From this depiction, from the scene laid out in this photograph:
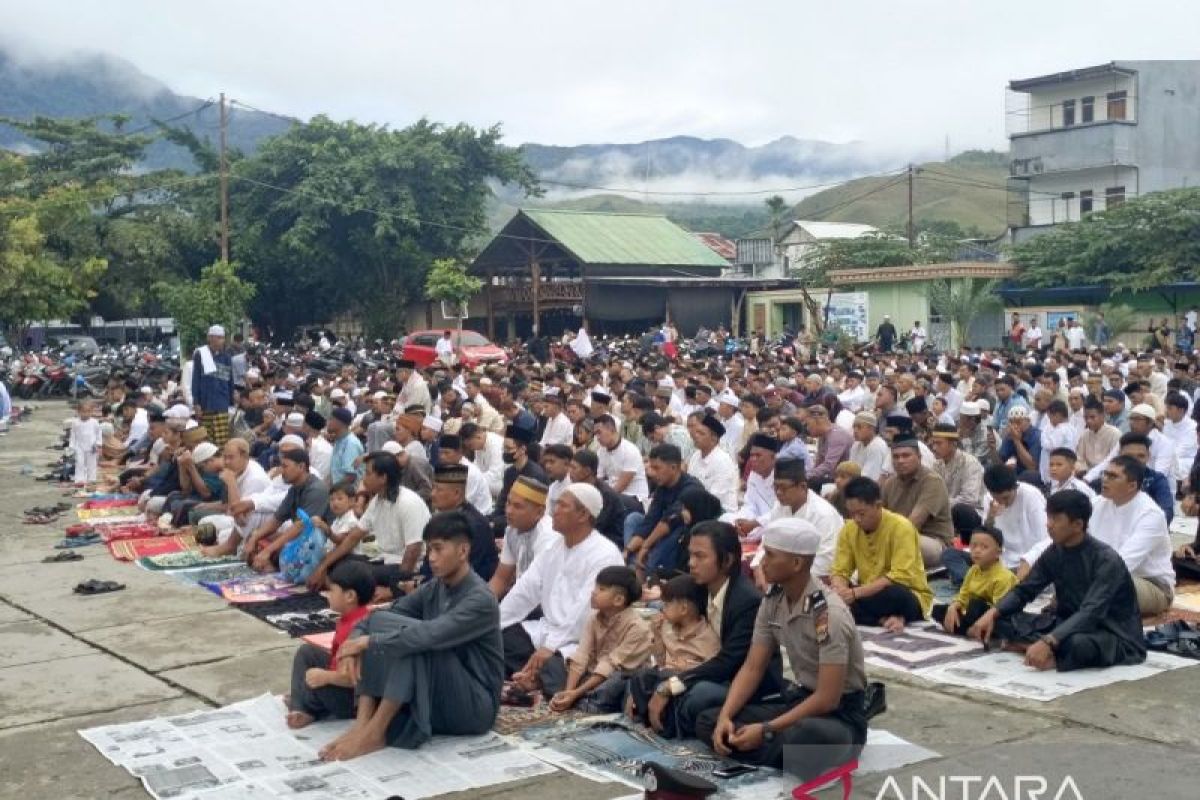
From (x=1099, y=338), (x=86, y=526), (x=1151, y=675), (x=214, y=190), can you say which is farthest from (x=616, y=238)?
(x=1151, y=675)

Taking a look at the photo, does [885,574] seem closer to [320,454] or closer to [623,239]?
[320,454]

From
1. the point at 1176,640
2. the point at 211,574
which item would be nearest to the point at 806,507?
the point at 1176,640

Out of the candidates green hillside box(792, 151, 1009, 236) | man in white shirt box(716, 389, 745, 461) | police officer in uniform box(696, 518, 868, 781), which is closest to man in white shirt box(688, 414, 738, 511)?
man in white shirt box(716, 389, 745, 461)

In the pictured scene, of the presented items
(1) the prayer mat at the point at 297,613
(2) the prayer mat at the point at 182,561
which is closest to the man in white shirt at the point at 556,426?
(2) the prayer mat at the point at 182,561

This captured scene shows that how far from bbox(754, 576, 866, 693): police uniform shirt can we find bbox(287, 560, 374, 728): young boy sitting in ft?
5.63

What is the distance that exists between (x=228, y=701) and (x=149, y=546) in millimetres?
4673

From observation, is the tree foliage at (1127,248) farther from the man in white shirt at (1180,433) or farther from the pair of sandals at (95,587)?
the pair of sandals at (95,587)

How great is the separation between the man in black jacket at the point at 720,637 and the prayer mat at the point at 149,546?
6066 millimetres

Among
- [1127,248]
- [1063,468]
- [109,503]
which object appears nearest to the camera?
[1063,468]

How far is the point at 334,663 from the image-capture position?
5312mm

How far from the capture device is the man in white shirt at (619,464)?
9617 millimetres

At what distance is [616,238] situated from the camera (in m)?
37.9

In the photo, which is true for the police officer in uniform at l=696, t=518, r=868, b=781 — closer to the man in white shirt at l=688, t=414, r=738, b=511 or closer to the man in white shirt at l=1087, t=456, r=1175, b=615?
the man in white shirt at l=1087, t=456, r=1175, b=615

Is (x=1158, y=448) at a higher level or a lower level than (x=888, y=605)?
higher
